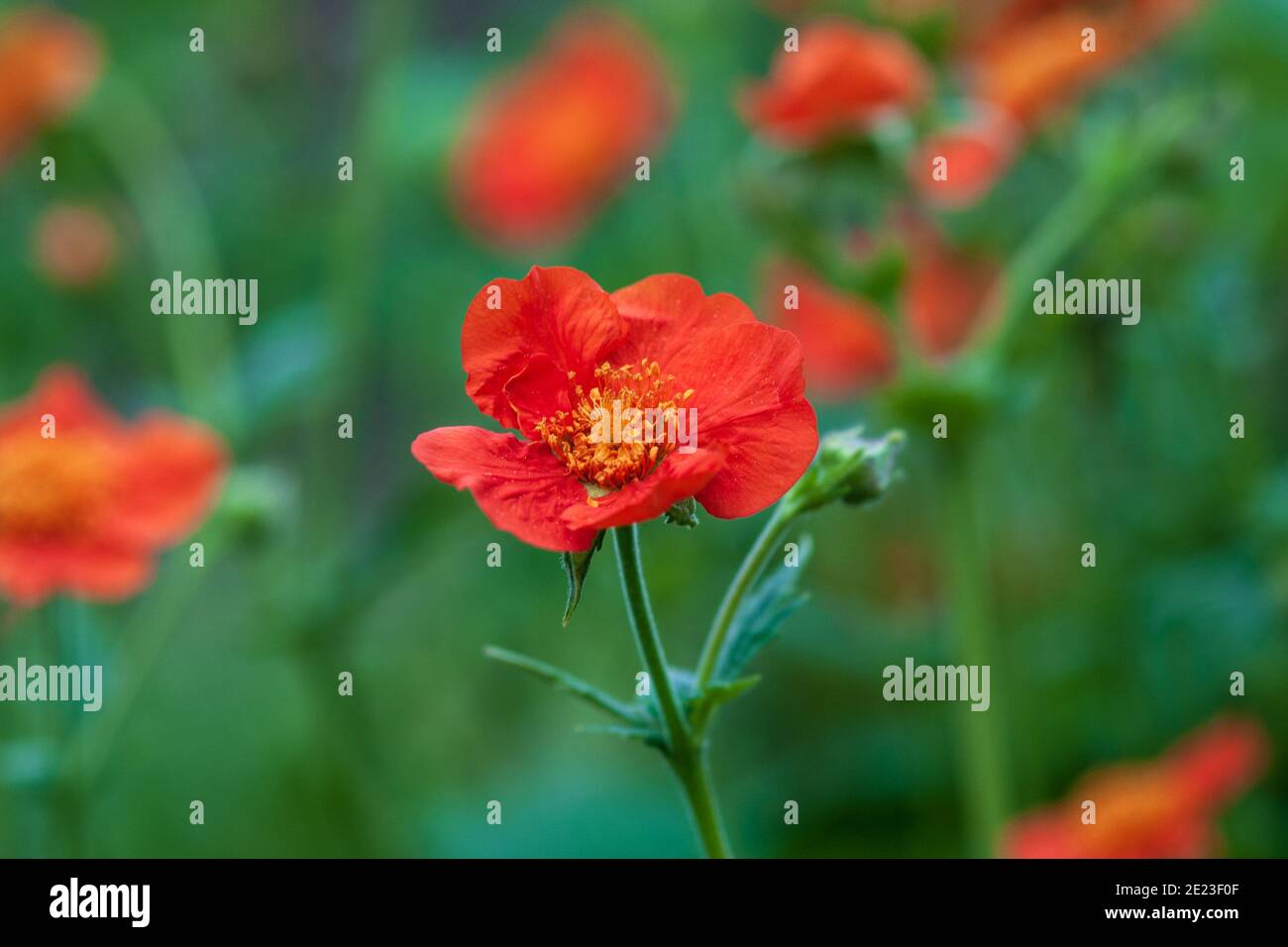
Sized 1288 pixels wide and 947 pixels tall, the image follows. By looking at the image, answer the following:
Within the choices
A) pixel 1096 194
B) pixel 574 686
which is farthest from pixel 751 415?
pixel 1096 194

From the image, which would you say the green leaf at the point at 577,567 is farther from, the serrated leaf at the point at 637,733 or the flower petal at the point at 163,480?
the flower petal at the point at 163,480

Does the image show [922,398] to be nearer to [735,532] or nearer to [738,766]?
[735,532]

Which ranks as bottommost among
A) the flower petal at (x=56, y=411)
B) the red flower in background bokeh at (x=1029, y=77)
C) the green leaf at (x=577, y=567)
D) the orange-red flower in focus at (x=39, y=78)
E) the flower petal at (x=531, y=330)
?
the green leaf at (x=577, y=567)

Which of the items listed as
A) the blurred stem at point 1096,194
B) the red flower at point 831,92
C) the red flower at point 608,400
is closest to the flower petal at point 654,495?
the red flower at point 608,400

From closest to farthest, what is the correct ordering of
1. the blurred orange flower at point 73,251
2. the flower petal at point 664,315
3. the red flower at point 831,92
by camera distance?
the flower petal at point 664,315
the red flower at point 831,92
the blurred orange flower at point 73,251

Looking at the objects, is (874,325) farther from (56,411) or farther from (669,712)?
(669,712)

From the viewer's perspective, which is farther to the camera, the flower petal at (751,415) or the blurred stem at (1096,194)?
the blurred stem at (1096,194)

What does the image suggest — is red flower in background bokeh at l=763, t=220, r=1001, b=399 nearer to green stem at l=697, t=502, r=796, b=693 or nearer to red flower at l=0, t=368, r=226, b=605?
red flower at l=0, t=368, r=226, b=605
